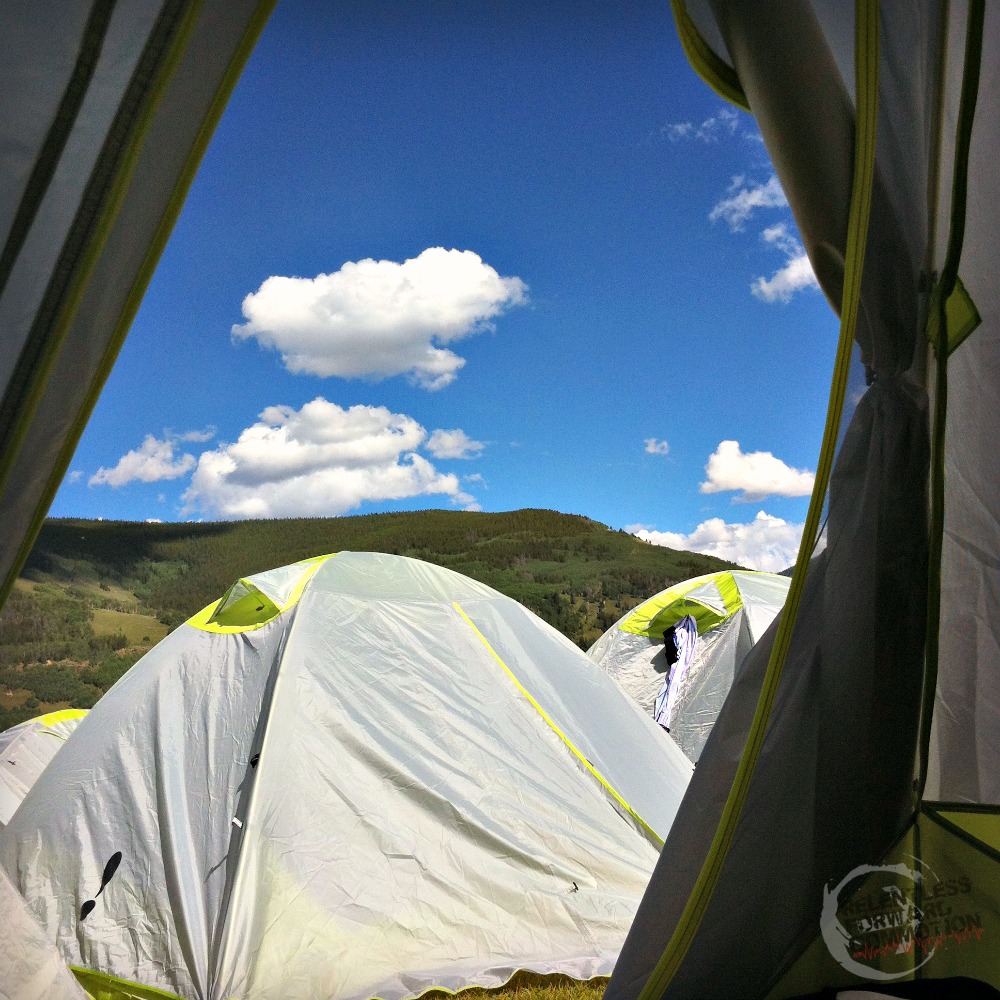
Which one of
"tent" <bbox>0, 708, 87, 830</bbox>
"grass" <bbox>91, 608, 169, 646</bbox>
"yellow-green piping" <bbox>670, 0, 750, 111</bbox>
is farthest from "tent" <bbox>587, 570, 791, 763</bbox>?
"grass" <bbox>91, 608, 169, 646</bbox>

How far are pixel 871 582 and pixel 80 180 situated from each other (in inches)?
58.3

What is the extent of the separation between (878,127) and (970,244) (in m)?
0.29

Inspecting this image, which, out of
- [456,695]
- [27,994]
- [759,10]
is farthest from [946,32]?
[456,695]

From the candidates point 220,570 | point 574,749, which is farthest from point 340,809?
point 220,570

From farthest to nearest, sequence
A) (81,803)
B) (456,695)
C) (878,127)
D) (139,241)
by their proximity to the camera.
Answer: (456,695) < (81,803) < (878,127) < (139,241)

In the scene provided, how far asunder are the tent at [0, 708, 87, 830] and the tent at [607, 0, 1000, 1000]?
3655 millimetres

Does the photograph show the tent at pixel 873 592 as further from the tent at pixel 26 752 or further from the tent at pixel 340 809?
the tent at pixel 26 752

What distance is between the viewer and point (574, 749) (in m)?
3.39

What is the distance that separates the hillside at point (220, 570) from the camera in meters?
20.5

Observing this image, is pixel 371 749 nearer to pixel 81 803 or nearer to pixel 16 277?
pixel 81 803

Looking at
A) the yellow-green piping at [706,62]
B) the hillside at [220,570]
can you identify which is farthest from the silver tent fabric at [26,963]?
the hillside at [220,570]

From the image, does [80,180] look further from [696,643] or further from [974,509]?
[696,643]

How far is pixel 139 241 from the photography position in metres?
1.12

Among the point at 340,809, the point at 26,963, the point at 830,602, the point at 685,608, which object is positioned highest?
the point at 685,608
